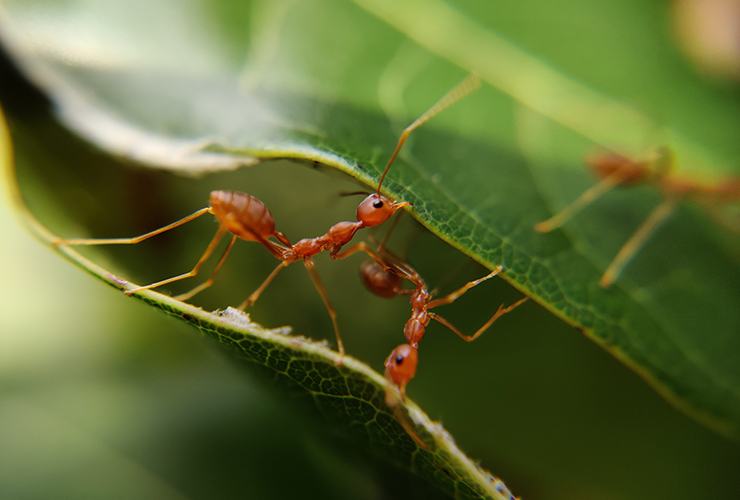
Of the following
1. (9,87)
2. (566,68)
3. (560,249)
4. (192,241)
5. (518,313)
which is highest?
(566,68)

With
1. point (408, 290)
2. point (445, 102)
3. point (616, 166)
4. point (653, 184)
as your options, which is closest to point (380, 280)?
point (408, 290)

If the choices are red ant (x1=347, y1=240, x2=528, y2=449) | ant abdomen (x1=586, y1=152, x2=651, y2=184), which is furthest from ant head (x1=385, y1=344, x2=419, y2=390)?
ant abdomen (x1=586, y1=152, x2=651, y2=184)

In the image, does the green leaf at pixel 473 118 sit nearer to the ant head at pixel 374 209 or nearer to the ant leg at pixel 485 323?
the ant head at pixel 374 209

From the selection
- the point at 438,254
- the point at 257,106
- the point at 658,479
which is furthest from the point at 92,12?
the point at 658,479

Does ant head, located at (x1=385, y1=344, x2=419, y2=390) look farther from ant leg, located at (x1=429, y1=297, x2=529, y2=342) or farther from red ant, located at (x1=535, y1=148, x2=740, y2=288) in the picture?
red ant, located at (x1=535, y1=148, x2=740, y2=288)

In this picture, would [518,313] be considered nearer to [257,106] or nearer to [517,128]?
[517,128]

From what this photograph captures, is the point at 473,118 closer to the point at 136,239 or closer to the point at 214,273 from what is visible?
the point at 214,273
